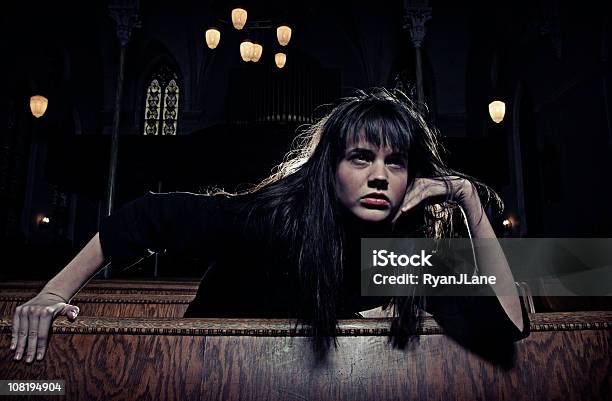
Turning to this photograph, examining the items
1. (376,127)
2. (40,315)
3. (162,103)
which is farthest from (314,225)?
(162,103)

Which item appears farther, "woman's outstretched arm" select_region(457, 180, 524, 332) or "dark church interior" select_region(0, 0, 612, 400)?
"dark church interior" select_region(0, 0, 612, 400)

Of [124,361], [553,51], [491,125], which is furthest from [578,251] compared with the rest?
[124,361]

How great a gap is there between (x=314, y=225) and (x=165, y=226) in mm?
459

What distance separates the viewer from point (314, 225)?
4.58 ft

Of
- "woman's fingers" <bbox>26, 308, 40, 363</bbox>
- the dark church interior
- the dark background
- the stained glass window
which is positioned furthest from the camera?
the stained glass window

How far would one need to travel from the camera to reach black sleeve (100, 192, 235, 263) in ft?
4.52

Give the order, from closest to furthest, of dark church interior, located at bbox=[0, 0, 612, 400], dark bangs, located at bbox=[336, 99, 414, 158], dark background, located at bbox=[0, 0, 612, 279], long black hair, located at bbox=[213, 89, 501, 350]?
long black hair, located at bbox=[213, 89, 501, 350]
dark bangs, located at bbox=[336, 99, 414, 158]
dark church interior, located at bbox=[0, 0, 612, 400]
dark background, located at bbox=[0, 0, 612, 279]

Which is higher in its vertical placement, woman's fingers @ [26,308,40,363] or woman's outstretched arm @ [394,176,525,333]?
woman's outstretched arm @ [394,176,525,333]

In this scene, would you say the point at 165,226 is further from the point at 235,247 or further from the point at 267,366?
the point at 267,366

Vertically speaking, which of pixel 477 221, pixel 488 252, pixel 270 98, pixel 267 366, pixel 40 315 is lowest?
pixel 267 366

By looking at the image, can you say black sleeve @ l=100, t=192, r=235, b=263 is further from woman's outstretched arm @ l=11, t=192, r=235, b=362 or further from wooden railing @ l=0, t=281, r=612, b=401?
wooden railing @ l=0, t=281, r=612, b=401

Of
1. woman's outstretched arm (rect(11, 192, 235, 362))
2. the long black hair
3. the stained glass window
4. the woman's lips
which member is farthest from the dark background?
the woman's lips

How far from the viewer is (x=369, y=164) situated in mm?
1435

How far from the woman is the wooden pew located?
0.30ft
